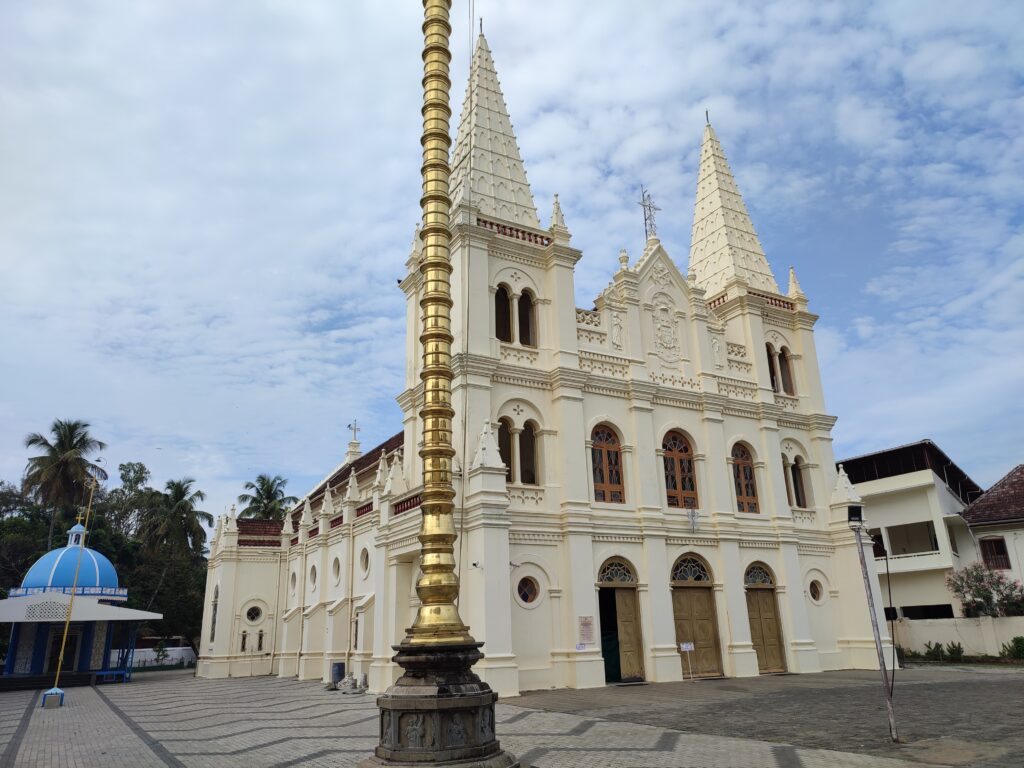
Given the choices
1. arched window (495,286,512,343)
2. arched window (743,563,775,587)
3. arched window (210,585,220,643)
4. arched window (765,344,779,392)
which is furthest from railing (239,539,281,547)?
arched window (765,344,779,392)

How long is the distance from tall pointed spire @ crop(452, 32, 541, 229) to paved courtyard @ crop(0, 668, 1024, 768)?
14025 millimetres

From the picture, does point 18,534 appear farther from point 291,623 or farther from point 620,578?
point 620,578

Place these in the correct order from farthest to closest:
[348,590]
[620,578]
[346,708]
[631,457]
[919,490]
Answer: [919,490]
[348,590]
[631,457]
[620,578]
[346,708]

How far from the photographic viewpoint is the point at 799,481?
26.5 metres

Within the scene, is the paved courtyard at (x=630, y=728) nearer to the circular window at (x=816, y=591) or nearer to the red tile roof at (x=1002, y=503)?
the circular window at (x=816, y=591)

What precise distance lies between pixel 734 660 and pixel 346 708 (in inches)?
446

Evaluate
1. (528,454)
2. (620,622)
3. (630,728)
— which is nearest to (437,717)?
(630,728)

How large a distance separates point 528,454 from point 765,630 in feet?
31.6

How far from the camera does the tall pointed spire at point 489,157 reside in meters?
22.6

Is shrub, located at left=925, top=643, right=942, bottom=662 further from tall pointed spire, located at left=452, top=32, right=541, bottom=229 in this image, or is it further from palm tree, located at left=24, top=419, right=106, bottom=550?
palm tree, located at left=24, top=419, right=106, bottom=550

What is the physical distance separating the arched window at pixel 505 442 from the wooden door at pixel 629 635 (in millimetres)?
4790

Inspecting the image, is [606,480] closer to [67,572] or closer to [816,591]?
[816,591]

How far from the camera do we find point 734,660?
21.3m

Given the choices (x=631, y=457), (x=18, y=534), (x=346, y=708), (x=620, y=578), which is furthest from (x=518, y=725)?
(x=18, y=534)
